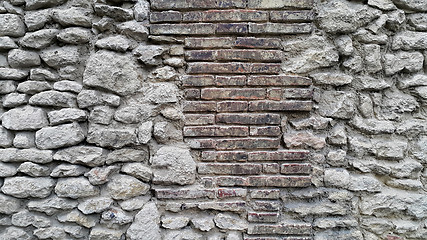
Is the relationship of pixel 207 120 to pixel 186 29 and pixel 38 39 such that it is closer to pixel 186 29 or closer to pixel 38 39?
pixel 186 29

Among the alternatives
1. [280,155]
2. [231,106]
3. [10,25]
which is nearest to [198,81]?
[231,106]

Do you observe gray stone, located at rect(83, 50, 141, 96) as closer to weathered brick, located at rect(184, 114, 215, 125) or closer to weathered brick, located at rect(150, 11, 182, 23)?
weathered brick, located at rect(150, 11, 182, 23)

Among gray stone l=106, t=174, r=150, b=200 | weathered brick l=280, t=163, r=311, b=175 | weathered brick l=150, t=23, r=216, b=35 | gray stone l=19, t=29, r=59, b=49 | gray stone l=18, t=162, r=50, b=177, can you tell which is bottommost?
gray stone l=106, t=174, r=150, b=200

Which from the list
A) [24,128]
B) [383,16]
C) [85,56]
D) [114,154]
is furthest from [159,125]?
[383,16]

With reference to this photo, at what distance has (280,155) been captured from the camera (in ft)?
5.35

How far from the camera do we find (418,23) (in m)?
1.69

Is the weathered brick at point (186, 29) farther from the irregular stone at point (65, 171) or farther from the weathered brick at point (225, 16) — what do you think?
the irregular stone at point (65, 171)

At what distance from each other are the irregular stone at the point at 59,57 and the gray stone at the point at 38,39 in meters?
0.05

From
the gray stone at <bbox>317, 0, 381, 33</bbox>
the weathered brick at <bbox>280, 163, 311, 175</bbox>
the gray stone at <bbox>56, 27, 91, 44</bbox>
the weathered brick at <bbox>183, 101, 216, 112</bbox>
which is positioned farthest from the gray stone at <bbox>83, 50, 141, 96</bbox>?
the gray stone at <bbox>317, 0, 381, 33</bbox>

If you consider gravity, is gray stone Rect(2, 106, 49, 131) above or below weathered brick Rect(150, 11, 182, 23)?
below

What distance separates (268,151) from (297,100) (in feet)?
1.26

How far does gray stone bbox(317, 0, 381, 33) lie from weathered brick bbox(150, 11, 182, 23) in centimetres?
92

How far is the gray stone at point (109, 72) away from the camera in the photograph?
1601mm

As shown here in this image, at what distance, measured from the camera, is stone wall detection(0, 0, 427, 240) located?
1.58 meters
